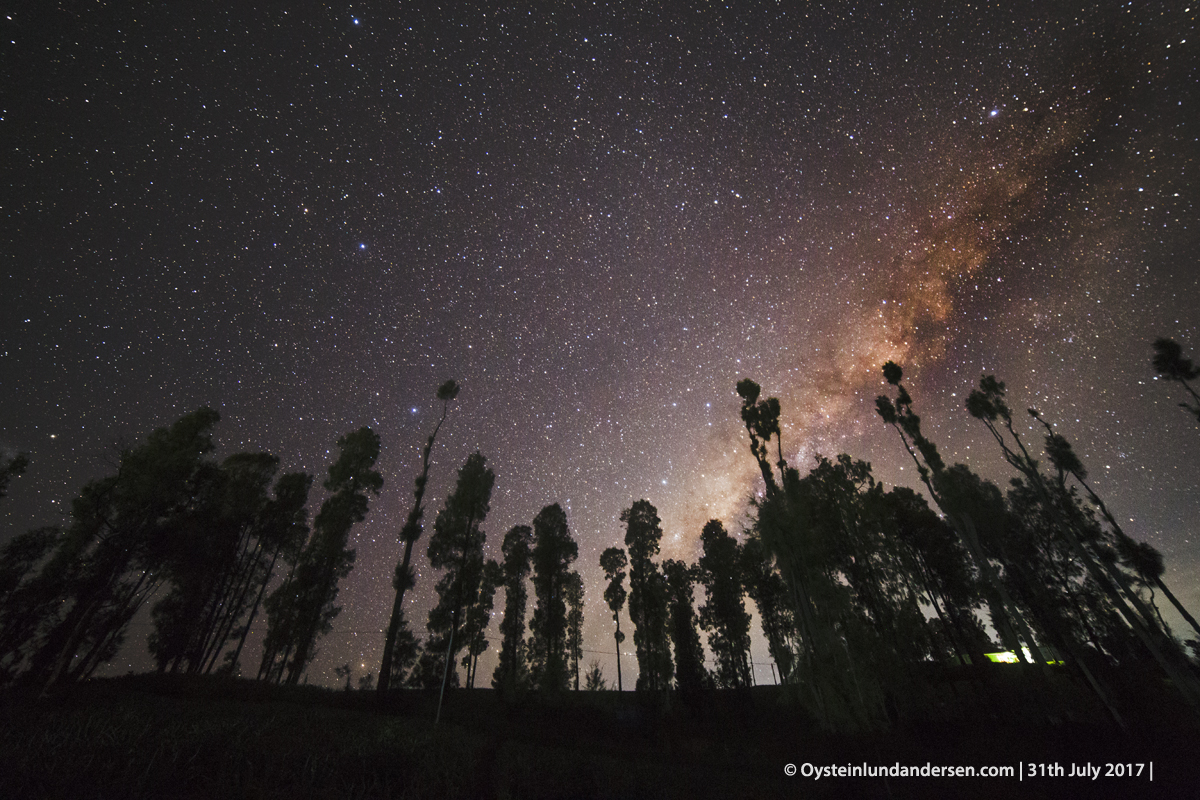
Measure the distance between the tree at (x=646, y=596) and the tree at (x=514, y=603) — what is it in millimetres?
9978

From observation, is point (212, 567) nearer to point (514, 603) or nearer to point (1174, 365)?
point (514, 603)

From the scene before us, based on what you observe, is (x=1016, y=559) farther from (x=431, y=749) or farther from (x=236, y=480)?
(x=236, y=480)

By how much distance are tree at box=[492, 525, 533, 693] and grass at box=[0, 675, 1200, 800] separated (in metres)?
8.70

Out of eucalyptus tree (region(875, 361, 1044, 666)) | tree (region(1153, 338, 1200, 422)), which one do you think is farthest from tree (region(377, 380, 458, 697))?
tree (region(1153, 338, 1200, 422))

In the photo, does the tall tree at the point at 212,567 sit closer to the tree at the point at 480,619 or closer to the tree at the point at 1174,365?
the tree at the point at 480,619

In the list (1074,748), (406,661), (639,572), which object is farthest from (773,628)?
(406,661)

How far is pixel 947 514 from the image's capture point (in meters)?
24.4

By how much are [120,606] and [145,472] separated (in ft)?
30.8

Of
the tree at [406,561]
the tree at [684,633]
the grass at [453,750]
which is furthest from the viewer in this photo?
the tree at [684,633]

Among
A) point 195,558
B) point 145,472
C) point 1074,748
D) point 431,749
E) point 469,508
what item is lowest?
point 1074,748

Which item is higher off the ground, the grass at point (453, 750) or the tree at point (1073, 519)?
the tree at point (1073, 519)

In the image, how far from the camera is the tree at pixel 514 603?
34.6 meters

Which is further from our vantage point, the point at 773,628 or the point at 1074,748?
the point at 773,628

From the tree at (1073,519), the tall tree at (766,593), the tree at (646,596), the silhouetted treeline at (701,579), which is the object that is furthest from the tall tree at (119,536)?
the tree at (1073,519)
